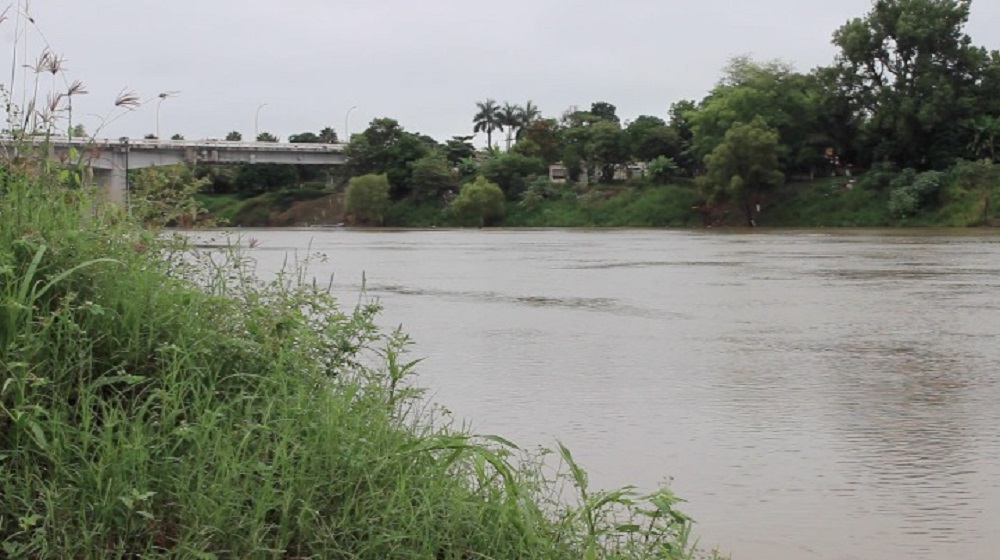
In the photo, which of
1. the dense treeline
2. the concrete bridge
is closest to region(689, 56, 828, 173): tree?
the dense treeline

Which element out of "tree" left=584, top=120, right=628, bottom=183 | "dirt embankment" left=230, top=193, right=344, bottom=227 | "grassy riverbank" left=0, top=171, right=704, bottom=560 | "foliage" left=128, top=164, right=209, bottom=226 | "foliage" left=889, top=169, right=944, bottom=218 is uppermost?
"tree" left=584, top=120, right=628, bottom=183

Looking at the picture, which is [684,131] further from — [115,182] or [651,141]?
[115,182]

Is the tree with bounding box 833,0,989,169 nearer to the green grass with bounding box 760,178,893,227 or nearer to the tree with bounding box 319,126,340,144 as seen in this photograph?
the green grass with bounding box 760,178,893,227

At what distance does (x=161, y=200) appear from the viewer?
548cm

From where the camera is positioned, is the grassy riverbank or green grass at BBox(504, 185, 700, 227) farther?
green grass at BBox(504, 185, 700, 227)

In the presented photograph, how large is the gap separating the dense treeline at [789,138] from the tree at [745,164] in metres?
0.08

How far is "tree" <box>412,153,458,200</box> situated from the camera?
8419cm

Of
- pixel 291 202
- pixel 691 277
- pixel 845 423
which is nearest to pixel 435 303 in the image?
pixel 691 277

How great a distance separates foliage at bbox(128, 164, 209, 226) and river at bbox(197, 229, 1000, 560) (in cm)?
249

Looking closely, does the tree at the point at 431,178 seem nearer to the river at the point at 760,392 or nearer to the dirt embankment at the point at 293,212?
the dirt embankment at the point at 293,212

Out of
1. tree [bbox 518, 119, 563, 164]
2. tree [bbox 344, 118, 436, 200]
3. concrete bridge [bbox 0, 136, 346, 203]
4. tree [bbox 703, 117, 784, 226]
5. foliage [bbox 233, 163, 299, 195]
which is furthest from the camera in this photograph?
tree [bbox 518, 119, 563, 164]

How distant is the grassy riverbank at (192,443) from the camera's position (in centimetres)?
355

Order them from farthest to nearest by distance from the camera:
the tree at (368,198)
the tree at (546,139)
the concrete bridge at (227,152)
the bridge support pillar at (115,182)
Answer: the tree at (546,139)
the tree at (368,198)
the concrete bridge at (227,152)
the bridge support pillar at (115,182)

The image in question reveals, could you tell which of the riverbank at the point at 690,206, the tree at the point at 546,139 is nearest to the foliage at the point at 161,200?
the riverbank at the point at 690,206
